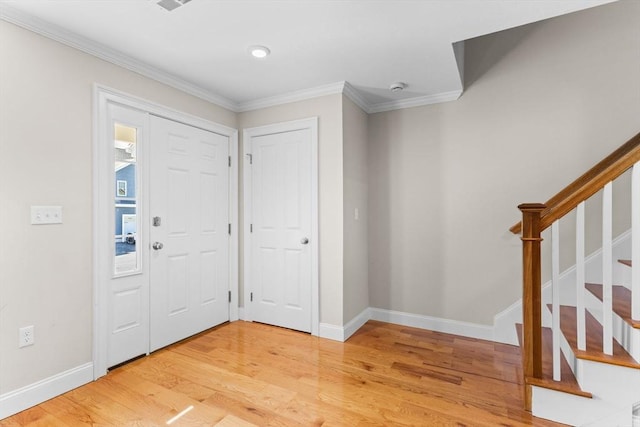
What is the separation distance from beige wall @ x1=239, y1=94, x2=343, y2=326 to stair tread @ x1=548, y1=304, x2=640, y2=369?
1.73 metres

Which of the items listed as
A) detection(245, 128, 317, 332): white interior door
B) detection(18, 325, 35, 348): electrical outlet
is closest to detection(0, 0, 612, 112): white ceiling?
detection(245, 128, 317, 332): white interior door

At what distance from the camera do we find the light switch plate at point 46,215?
1.93 meters

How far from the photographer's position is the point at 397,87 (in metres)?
2.94

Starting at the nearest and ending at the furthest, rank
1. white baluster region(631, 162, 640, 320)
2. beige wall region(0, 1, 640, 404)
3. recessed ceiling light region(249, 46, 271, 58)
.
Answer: white baluster region(631, 162, 640, 320), beige wall region(0, 1, 640, 404), recessed ceiling light region(249, 46, 271, 58)

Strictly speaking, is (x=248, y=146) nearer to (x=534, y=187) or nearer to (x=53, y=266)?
(x=53, y=266)

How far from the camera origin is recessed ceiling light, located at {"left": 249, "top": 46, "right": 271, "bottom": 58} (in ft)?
7.50

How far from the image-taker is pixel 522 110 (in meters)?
2.84

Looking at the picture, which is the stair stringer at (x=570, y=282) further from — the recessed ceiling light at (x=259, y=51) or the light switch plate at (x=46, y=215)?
the light switch plate at (x=46, y=215)

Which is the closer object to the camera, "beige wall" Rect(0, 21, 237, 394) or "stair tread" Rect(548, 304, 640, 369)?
"stair tread" Rect(548, 304, 640, 369)

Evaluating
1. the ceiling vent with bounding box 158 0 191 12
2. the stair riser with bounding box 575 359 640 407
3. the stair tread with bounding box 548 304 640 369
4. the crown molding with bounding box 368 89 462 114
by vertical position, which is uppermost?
the ceiling vent with bounding box 158 0 191 12

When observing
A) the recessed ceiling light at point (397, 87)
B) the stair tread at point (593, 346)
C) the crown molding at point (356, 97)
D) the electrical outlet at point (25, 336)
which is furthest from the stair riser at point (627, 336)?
the electrical outlet at point (25, 336)

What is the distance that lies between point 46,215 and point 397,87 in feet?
9.74

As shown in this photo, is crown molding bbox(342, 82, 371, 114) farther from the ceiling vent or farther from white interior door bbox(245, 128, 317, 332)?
the ceiling vent

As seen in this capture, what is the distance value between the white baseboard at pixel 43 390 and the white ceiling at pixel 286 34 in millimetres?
2261
